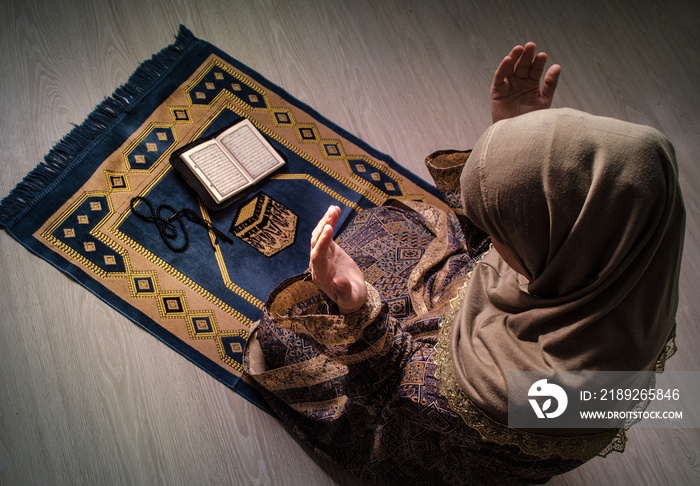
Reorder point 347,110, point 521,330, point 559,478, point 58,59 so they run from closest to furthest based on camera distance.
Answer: point 521,330 → point 559,478 → point 58,59 → point 347,110

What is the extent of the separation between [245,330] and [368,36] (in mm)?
1363

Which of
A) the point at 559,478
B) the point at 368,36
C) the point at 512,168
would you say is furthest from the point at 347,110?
the point at 559,478

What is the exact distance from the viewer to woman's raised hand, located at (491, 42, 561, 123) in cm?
121

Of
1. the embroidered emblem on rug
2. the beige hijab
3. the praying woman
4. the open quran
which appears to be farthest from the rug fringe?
the beige hijab

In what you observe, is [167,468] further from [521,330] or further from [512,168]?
[512,168]

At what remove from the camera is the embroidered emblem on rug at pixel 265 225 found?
1750 mm

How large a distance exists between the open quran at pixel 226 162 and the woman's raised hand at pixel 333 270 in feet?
2.42

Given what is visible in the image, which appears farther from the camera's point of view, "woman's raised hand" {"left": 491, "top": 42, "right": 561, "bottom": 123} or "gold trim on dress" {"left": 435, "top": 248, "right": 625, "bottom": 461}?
"woman's raised hand" {"left": 491, "top": 42, "right": 561, "bottom": 123}

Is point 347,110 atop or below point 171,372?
atop

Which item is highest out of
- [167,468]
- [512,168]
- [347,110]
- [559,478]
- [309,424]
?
[347,110]

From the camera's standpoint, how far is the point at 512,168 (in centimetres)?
82

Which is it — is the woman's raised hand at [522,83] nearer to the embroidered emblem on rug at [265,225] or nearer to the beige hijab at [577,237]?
the beige hijab at [577,237]

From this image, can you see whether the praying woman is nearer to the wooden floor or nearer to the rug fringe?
the wooden floor

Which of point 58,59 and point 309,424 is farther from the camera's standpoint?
point 58,59
